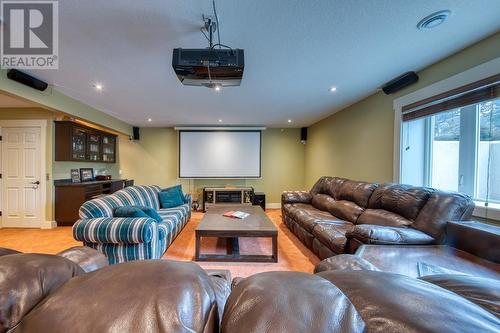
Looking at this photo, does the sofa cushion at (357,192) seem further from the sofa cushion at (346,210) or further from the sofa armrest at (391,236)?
the sofa armrest at (391,236)

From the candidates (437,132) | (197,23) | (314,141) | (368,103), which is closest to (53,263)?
(197,23)

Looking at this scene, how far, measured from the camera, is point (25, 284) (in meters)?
0.49

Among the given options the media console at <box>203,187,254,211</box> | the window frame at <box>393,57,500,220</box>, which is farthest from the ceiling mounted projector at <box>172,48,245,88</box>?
the media console at <box>203,187,254,211</box>

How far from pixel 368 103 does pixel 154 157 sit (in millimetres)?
5484

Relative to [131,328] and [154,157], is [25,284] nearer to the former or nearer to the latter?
[131,328]

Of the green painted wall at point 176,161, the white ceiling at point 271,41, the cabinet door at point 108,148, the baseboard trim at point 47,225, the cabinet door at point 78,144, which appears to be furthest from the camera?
the green painted wall at point 176,161

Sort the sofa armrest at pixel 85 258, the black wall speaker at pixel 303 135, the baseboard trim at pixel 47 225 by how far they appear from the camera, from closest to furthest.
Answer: the sofa armrest at pixel 85 258 < the baseboard trim at pixel 47 225 < the black wall speaker at pixel 303 135

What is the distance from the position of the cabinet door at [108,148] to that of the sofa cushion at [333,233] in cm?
530

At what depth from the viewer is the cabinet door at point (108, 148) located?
5.19m

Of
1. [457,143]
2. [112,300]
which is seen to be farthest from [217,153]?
[112,300]

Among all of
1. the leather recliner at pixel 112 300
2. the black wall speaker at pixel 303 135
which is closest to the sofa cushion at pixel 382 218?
the leather recliner at pixel 112 300

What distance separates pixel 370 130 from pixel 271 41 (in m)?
2.47

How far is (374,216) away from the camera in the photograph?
248 cm

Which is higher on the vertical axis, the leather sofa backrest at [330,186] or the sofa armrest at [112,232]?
the leather sofa backrest at [330,186]
